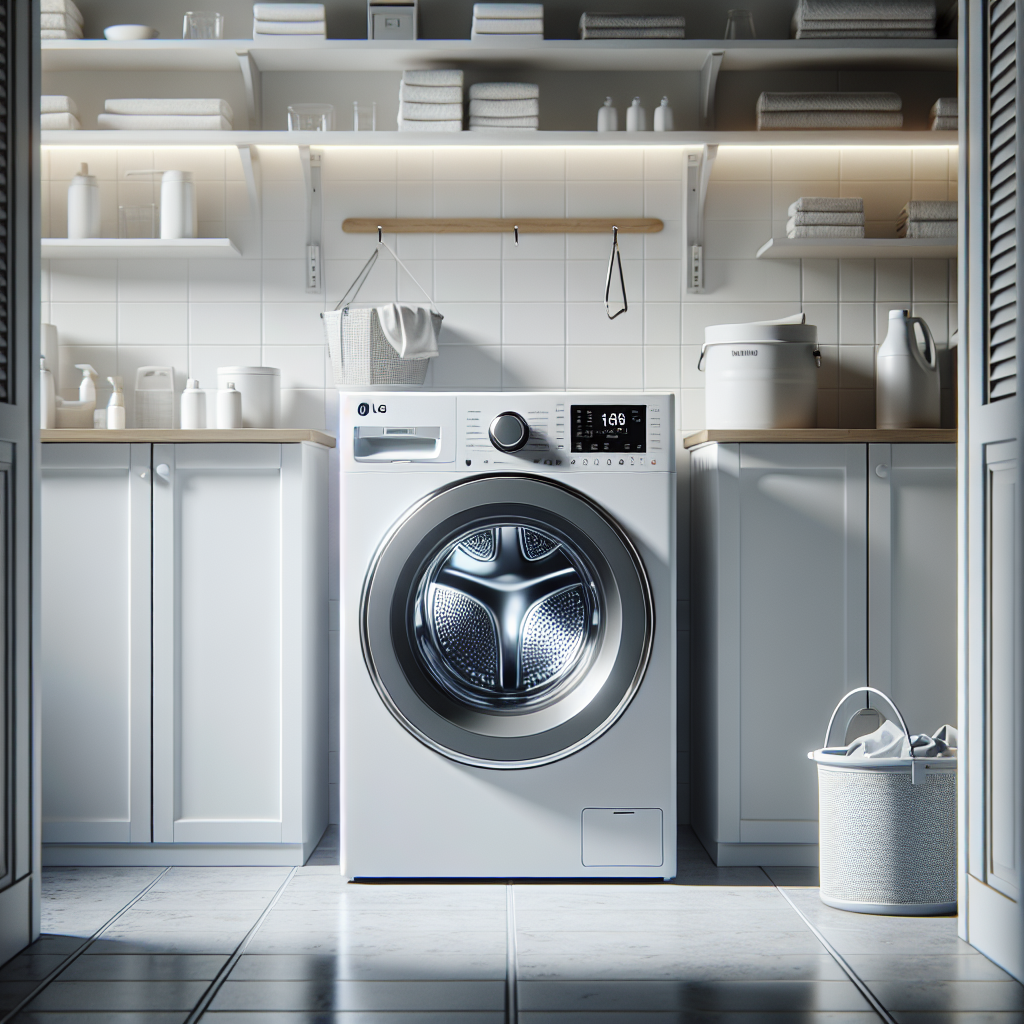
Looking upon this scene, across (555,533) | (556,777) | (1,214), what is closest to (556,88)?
(555,533)

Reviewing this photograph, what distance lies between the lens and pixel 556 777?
2211mm

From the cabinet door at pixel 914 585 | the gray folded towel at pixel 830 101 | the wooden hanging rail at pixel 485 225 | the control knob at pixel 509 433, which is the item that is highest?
the gray folded towel at pixel 830 101

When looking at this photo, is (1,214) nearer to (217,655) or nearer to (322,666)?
(217,655)

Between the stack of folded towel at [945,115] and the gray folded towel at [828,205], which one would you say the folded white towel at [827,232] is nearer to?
the gray folded towel at [828,205]

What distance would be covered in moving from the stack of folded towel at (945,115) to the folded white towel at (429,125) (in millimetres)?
1193

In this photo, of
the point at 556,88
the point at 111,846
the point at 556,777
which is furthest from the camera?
the point at 556,88

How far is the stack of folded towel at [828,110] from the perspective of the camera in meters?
2.62

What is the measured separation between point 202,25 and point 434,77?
1.96 ft

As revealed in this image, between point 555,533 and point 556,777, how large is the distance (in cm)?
51

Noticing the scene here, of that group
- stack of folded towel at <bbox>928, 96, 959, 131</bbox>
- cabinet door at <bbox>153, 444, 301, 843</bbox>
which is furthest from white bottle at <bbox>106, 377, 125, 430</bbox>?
stack of folded towel at <bbox>928, 96, 959, 131</bbox>

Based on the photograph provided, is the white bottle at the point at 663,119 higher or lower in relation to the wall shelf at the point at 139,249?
higher

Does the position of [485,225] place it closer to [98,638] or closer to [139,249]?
[139,249]

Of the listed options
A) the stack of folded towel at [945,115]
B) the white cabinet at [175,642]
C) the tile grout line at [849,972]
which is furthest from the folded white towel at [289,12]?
the tile grout line at [849,972]

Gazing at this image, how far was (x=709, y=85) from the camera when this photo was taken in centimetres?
269
